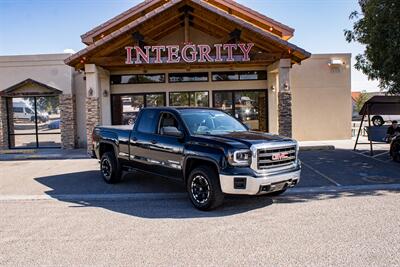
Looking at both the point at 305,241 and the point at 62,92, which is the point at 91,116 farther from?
the point at 305,241

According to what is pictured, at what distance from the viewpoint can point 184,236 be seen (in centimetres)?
540

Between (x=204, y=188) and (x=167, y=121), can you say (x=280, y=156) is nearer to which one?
(x=204, y=188)

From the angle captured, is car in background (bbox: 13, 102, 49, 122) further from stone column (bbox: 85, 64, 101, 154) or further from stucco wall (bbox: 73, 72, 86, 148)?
stone column (bbox: 85, 64, 101, 154)

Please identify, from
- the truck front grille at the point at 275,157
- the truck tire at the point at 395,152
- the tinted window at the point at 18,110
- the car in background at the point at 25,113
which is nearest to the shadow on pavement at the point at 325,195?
the truck front grille at the point at 275,157

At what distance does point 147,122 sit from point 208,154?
2.30 m

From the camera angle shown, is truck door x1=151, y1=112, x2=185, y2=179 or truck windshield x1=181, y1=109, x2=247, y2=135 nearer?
truck door x1=151, y1=112, x2=185, y2=179

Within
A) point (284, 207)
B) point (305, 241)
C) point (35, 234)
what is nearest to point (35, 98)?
point (35, 234)

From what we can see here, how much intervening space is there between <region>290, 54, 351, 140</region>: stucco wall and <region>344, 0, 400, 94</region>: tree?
5.84 metres

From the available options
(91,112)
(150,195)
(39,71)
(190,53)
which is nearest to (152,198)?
(150,195)

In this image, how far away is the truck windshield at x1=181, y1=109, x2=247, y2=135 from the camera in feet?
24.5

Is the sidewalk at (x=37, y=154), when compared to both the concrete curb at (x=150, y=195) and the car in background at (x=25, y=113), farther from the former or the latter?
the concrete curb at (x=150, y=195)

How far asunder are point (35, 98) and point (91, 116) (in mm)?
4723

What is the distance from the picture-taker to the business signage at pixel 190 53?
1325cm

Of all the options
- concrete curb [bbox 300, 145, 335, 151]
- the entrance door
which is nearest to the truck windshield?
concrete curb [bbox 300, 145, 335, 151]
